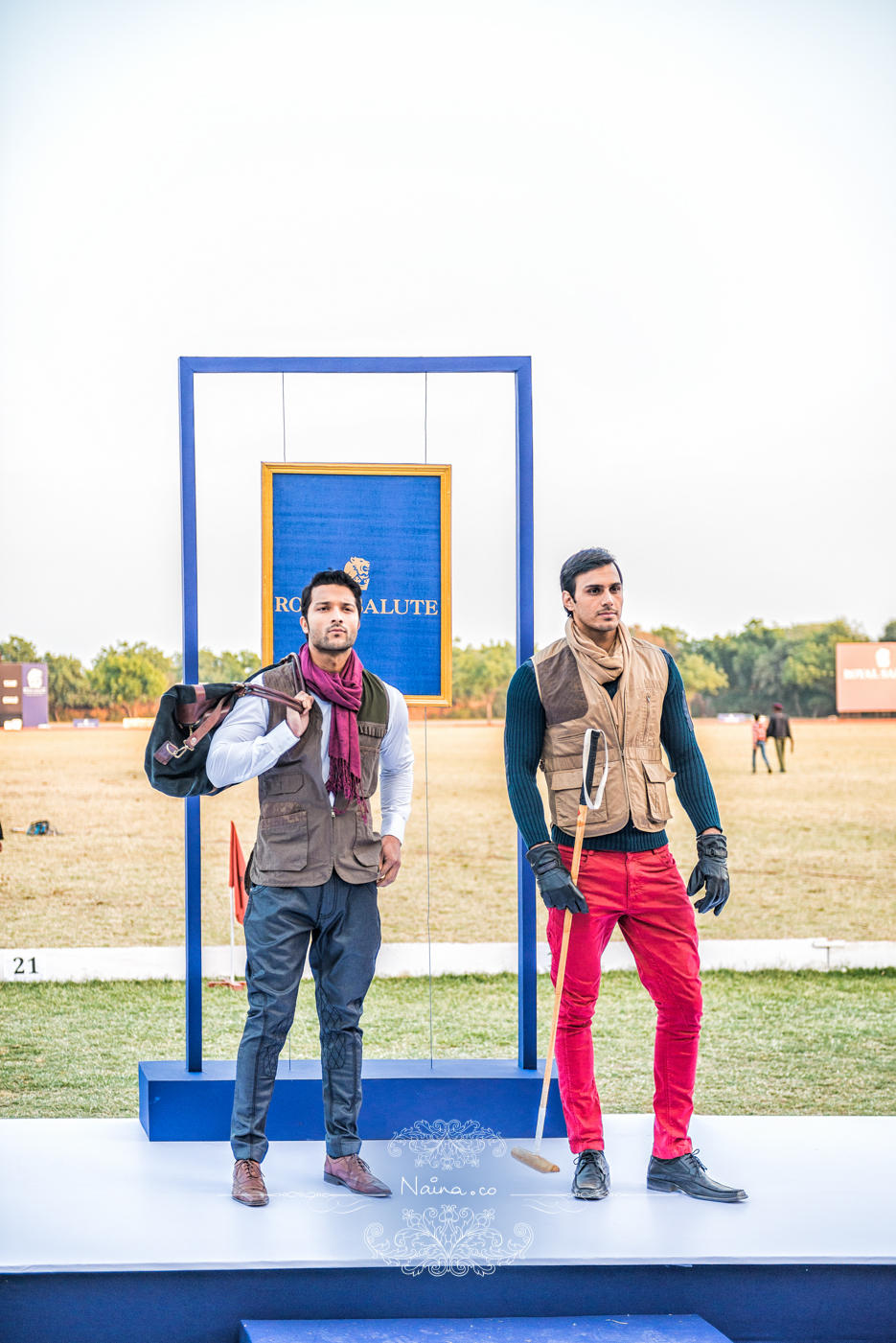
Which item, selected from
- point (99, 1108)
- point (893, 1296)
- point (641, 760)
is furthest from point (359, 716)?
point (99, 1108)

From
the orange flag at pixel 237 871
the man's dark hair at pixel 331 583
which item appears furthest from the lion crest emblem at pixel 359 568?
the orange flag at pixel 237 871

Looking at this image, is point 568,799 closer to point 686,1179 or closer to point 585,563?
point 585,563

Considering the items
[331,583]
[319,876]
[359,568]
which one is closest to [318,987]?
[319,876]

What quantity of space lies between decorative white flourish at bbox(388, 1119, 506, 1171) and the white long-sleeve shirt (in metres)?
0.79

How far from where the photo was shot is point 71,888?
8688 millimetres

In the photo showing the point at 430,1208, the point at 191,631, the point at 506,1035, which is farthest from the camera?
the point at 506,1035

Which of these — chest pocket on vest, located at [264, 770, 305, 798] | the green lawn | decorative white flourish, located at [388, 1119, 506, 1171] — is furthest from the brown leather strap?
the green lawn

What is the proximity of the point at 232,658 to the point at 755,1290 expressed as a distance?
4375mm

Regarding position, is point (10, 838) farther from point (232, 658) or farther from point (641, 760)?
point (641, 760)

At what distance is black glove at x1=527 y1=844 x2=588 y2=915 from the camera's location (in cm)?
278

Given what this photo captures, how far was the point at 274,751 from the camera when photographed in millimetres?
2672

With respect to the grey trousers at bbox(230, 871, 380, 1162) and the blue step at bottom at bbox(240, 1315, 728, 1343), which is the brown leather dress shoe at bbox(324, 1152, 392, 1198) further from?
the blue step at bottom at bbox(240, 1315, 728, 1343)

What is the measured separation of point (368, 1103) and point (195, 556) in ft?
5.50

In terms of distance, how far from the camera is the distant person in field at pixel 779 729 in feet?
32.6
